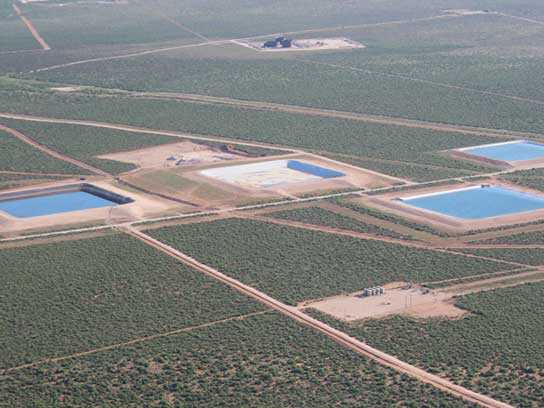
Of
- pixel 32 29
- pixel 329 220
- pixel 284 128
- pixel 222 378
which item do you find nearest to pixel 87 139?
pixel 284 128

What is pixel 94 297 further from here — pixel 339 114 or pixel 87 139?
pixel 339 114

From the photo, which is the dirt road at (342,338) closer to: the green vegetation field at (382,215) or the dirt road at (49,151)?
the green vegetation field at (382,215)

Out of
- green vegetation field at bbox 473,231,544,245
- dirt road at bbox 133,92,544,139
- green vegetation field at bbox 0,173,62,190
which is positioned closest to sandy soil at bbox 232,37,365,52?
dirt road at bbox 133,92,544,139

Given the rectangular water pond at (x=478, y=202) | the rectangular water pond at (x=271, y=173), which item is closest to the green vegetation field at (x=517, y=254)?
the rectangular water pond at (x=478, y=202)

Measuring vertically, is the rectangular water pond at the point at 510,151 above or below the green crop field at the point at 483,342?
above

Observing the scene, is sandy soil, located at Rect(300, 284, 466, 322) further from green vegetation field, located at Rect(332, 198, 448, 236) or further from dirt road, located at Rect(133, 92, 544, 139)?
dirt road, located at Rect(133, 92, 544, 139)

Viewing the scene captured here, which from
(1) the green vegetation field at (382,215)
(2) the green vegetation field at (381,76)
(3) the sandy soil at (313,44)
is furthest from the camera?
(3) the sandy soil at (313,44)

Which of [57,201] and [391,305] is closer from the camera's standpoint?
[391,305]
